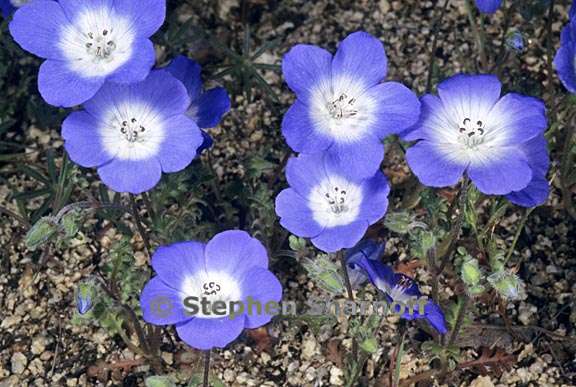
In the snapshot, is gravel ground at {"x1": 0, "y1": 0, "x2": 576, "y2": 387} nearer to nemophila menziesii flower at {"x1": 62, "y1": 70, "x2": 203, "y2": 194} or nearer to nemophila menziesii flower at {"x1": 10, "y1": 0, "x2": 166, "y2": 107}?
nemophila menziesii flower at {"x1": 62, "y1": 70, "x2": 203, "y2": 194}

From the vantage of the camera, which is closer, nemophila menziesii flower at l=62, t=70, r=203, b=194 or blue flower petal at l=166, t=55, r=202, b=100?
nemophila menziesii flower at l=62, t=70, r=203, b=194

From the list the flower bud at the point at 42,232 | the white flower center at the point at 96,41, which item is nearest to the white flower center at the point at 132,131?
the white flower center at the point at 96,41

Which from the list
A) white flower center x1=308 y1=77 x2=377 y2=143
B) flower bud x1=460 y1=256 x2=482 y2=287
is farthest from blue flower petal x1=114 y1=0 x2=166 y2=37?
flower bud x1=460 y1=256 x2=482 y2=287

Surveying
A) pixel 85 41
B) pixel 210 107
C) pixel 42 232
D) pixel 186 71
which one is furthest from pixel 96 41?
pixel 42 232

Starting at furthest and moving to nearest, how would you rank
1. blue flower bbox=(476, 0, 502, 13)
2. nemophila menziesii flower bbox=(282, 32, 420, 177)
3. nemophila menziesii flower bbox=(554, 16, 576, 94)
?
blue flower bbox=(476, 0, 502, 13), nemophila menziesii flower bbox=(554, 16, 576, 94), nemophila menziesii flower bbox=(282, 32, 420, 177)

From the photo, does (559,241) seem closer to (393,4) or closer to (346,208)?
(346,208)
